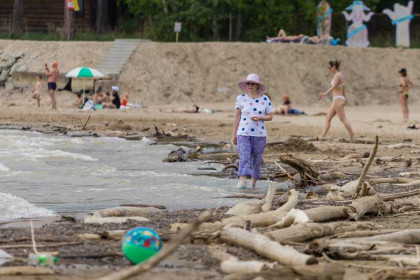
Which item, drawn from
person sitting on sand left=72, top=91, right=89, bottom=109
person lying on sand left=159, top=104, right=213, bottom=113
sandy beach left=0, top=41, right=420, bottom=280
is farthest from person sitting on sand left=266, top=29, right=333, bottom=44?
person sitting on sand left=72, top=91, right=89, bottom=109

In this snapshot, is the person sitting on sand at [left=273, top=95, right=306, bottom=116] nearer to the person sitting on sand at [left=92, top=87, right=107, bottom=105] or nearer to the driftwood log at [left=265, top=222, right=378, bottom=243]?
the person sitting on sand at [left=92, top=87, right=107, bottom=105]

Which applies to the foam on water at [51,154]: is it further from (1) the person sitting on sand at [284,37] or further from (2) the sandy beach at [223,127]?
(1) the person sitting on sand at [284,37]

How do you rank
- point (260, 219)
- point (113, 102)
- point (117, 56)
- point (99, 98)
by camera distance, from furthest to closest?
point (117, 56)
point (99, 98)
point (113, 102)
point (260, 219)

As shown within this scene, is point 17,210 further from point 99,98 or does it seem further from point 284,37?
point 284,37

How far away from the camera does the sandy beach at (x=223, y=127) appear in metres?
7.29

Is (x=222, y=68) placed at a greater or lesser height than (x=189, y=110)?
greater

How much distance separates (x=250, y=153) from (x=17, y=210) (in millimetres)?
3361

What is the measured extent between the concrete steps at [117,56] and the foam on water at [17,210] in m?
24.7

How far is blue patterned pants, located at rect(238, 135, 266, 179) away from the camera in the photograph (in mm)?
12555

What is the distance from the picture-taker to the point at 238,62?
36.9 meters

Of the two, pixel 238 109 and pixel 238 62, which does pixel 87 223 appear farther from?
pixel 238 62

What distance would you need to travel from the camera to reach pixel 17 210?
10.4 meters

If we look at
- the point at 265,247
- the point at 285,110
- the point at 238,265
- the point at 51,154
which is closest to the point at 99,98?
the point at 285,110

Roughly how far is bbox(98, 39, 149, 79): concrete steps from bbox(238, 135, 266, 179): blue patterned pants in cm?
2343
